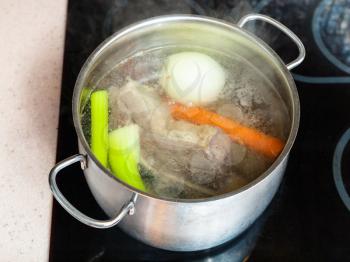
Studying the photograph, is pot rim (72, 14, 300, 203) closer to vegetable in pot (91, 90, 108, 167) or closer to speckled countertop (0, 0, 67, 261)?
vegetable in pot (91, 90, 108, 167)

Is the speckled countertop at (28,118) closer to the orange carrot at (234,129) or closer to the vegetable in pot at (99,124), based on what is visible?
the vegetable in pot at (99,124)

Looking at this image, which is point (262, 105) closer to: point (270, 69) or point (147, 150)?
point (270, 69)

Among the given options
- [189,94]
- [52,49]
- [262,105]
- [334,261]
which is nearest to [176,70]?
[189,94]

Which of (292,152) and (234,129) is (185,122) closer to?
(234,129)

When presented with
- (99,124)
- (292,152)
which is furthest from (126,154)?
(292,152)

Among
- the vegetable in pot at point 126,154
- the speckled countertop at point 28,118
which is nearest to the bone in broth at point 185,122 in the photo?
the vegetable in pot at point 126,154

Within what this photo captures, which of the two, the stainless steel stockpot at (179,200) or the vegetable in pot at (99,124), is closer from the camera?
the stainless steel stockpot at (179,200)

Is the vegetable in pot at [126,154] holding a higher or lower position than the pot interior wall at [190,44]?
lower

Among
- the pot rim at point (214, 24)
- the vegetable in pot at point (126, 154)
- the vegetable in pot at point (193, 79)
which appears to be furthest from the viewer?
the vegetable in pot at point (193, 79)
